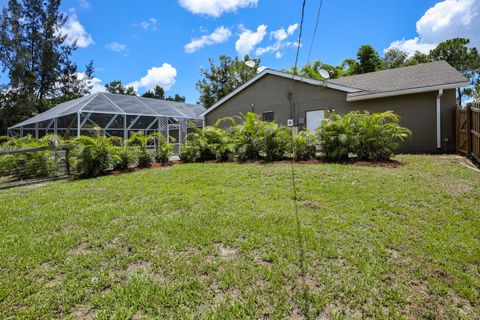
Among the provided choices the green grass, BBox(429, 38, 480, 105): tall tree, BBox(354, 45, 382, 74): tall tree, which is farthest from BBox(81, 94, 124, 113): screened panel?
BBox(429, 38, 480, 105): tall tree

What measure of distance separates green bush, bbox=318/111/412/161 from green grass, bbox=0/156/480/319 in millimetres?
2467

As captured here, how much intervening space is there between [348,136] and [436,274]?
17.7 feet

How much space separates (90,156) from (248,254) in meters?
6.42

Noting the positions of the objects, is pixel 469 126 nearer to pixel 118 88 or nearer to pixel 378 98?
pixel 378 98

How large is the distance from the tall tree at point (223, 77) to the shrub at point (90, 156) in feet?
70.5

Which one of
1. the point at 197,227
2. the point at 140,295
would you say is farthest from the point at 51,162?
the point at 140,295

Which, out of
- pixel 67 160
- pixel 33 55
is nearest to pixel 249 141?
pixel 67 160

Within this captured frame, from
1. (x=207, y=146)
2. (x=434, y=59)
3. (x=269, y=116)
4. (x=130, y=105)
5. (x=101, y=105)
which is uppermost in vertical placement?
(x=434, y=59)

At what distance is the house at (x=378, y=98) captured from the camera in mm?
8961

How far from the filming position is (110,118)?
44.4 feet

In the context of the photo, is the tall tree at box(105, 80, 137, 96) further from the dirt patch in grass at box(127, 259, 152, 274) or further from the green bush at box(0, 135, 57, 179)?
the dirt patch in grass at box(127, 259, 152, 274)

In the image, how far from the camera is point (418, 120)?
935 centimetres

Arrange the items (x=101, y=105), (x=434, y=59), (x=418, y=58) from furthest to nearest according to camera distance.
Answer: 1. (x=418, y=58)
2. (x=434, y=59)
3. (x=101, y=105)

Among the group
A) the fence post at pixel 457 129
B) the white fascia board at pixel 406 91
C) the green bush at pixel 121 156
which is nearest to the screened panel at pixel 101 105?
the green bush at pixel 121 156
